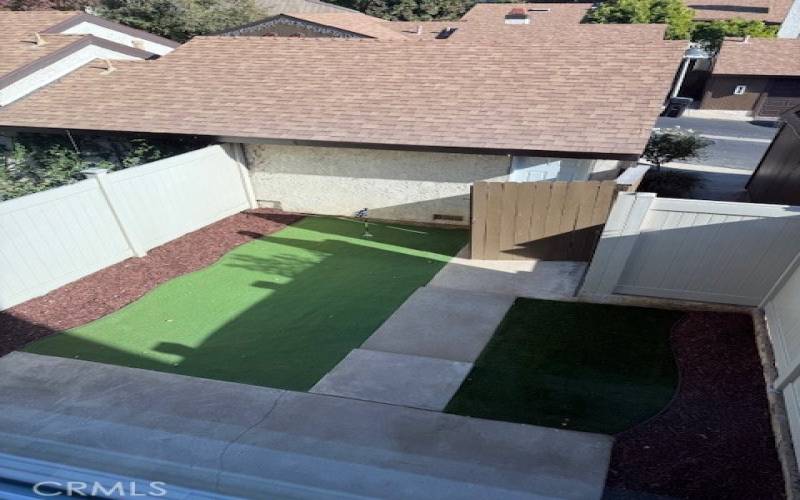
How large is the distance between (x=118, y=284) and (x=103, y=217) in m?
1.38

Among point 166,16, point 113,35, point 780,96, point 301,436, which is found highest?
point 113,35

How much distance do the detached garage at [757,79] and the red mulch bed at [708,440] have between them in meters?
→ 27.8

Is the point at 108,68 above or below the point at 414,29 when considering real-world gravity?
above

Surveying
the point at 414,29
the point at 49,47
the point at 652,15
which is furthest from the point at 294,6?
the point at 652,15

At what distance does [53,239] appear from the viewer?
7.00 meters

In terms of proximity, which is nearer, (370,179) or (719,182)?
(370,179)

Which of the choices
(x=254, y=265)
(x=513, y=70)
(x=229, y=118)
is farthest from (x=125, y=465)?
(x=513, y=70)

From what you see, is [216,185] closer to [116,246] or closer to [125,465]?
[116,246]

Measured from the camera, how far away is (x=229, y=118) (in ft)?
33.8

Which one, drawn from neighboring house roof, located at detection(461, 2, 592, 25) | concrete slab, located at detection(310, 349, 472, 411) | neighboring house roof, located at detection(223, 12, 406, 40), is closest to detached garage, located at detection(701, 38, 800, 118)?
neighboring house roof, located at detection(461, 2, 592, 25)

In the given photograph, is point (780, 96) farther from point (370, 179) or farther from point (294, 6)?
point (294, 6)

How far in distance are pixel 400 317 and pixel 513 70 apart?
7.75 m

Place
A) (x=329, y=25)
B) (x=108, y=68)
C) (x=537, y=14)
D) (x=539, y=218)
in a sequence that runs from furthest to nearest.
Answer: (x=537, y=14), (x=329, y=25), (x=108, y=68), (x=539, y=218)

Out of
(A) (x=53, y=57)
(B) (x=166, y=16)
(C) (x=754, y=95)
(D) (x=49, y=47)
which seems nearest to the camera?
(A) (x=53, y=57)
